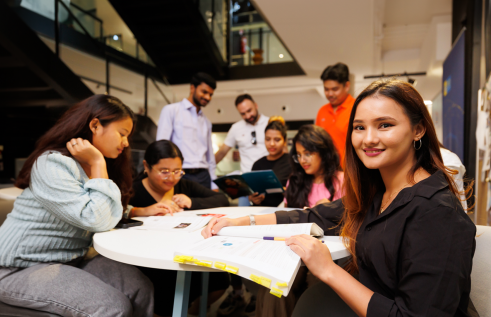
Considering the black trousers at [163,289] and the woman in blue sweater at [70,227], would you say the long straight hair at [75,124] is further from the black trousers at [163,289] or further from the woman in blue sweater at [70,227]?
the black trousers at [163,289]

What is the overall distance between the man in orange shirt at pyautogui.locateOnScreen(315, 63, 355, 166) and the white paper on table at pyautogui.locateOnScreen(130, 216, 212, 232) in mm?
1715

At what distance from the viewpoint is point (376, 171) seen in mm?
1183

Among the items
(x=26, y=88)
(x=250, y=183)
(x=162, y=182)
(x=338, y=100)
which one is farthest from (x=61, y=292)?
(x=26, y=88)

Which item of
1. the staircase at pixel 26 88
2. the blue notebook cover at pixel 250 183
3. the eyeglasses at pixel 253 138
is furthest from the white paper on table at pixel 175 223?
the staircase at pixel 26 88

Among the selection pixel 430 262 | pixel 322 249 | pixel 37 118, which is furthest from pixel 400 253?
pixel 37 118

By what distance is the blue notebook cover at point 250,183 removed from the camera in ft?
7.60

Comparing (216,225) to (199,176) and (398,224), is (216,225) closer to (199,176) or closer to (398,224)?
(398,224)

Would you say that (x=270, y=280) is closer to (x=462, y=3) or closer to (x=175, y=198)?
(x=175, y=198)

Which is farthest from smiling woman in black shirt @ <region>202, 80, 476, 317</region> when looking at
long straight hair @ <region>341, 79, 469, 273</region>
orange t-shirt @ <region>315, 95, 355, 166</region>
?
orange t-shirt @ <region>315, 95, 355, 166</region>

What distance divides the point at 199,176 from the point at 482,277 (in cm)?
255

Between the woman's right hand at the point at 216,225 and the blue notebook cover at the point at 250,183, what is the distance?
36.3 inches

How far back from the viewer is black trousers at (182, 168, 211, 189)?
323 cm

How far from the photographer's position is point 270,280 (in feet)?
2.53

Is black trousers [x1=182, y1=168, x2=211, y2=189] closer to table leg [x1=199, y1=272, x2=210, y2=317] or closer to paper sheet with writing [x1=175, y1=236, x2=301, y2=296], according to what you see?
table leg [x1=199, y1=272, x2=210, y2=317]
